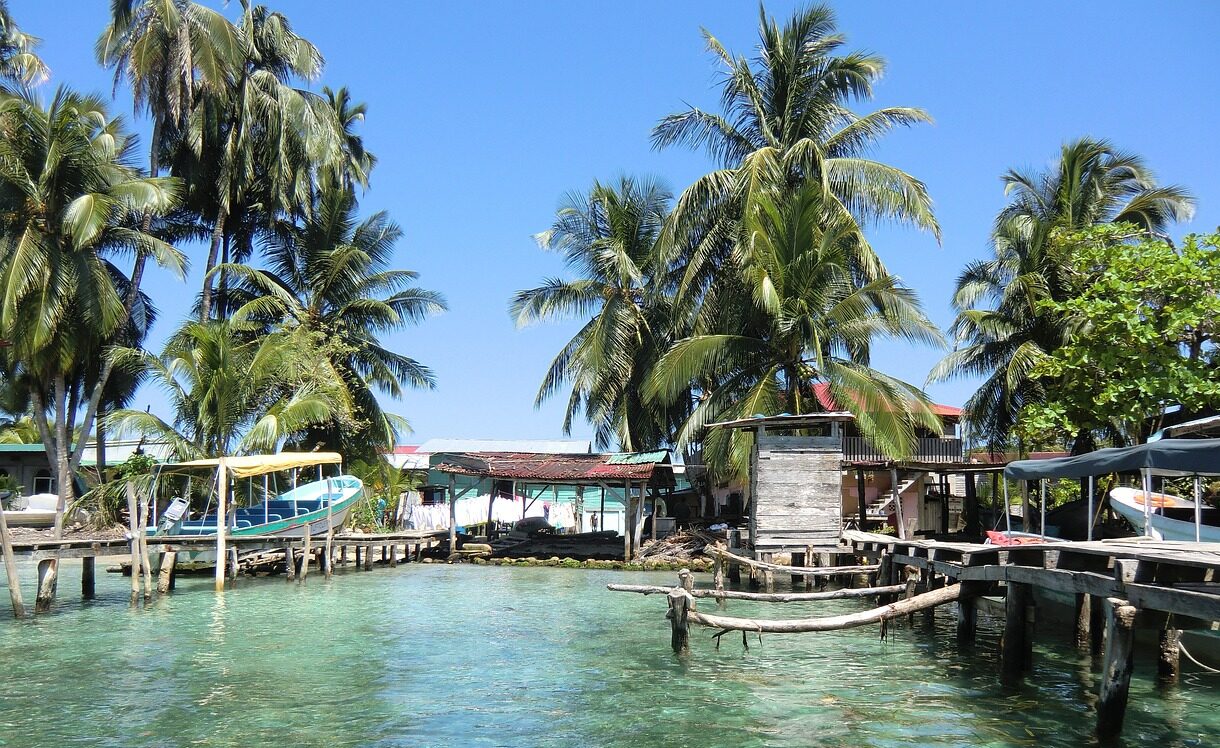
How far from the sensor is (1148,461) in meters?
14.1

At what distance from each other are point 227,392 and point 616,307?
11.9 meters

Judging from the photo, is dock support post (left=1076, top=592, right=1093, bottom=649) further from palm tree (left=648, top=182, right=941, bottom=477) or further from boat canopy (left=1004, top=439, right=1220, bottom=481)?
palm tree (left=648, top=182, right=941, bottom=477)

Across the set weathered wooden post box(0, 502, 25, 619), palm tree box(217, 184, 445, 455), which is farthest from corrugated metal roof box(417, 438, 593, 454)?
weathered wooden post box(0, 502, 25, 619)

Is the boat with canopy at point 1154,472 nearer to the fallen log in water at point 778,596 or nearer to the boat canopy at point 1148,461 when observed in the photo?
the boat canopy at point 1148,461

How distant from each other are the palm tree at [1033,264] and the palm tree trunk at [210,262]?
23.3 m

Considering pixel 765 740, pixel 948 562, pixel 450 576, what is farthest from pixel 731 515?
pixel 765 740

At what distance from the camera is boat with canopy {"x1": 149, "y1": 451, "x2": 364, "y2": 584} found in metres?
21.8

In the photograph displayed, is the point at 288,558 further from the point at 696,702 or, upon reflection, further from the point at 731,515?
the point at 696,702

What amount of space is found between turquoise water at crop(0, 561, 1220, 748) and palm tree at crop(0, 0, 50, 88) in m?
26.4

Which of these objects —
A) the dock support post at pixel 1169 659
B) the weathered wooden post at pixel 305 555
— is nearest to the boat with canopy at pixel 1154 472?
the dock support post at pixel 1169 659

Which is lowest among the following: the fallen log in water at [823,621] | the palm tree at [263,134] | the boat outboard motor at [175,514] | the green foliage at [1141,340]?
the fallen log in water at [823,621]

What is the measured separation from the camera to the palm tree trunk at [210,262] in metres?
32.9

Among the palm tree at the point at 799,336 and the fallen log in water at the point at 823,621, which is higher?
the palm tree at the point at 799,336

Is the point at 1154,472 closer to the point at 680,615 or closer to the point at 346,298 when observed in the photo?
the point at 680,615
